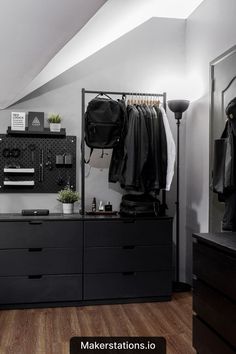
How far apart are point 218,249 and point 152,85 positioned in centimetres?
233

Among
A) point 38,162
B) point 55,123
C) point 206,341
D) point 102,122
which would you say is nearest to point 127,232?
point 102,122

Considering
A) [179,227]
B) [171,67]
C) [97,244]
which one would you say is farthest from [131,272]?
[171,67]

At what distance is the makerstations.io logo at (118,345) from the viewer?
1.10 meters

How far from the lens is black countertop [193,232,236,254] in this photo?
183cm

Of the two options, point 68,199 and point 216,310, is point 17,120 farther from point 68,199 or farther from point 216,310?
point 216,310

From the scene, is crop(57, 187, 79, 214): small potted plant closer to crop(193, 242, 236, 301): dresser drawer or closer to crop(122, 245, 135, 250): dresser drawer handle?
crop(122, 245, 135, 250): dresser drawer handle

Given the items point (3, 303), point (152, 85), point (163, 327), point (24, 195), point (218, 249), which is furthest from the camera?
point (152, 85)

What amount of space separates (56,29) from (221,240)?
1.42 m

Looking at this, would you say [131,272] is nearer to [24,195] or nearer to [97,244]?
[97,244]

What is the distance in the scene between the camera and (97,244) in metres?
3.22

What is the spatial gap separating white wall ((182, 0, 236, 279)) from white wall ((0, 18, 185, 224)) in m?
0.18

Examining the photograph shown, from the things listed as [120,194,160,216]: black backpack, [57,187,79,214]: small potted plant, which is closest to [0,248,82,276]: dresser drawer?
[57,187,79,214]: small potted plant

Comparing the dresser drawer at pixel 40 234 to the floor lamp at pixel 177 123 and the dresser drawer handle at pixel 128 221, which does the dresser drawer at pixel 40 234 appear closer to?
the dresser drawer handle at pixel 128 221

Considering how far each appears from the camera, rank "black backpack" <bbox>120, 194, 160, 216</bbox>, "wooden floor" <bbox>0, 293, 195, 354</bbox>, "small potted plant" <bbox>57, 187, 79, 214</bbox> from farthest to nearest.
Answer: "small potted plant" <bbox>57, 187, 79, 214</bbox> → "black backpack" <bbox>120, 194, 160, 216</bbox> → "wooden floor" <bbox>0, 293, 195, 354</bbox>
